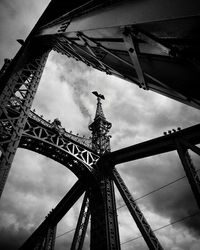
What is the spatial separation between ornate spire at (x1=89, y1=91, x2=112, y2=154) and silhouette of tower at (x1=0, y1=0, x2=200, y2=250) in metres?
0.08

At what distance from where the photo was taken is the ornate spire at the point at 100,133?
1232 cm

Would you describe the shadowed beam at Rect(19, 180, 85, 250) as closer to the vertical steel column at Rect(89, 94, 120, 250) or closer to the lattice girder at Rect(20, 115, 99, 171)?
the vertical steel column at Rect(89, 94, 120, 250)

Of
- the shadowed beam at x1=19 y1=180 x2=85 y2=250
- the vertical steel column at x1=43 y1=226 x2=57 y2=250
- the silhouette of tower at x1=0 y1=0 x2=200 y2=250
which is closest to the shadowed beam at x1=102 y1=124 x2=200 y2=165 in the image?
the silhouette of tower at x1=0 y1=0 x2=200 y2=250

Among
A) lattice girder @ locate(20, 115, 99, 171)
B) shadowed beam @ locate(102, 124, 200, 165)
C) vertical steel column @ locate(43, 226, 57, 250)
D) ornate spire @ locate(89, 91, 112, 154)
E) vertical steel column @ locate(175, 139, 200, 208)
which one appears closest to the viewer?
vertical steel column @ locate(175, 139, 200, 208)

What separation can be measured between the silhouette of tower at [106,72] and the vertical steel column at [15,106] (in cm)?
2

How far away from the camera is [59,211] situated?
11930 millimetres

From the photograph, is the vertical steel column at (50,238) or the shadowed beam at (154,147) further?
the vertical steel column at (50,238)

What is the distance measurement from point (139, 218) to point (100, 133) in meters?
6.30

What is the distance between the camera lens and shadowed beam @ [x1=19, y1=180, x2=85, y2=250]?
11.1 meters

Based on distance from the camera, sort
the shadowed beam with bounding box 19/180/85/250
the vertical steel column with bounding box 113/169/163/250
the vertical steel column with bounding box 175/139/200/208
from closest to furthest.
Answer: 1. the vertical steel column with bounding box 175/139/200/208
2. the vertical steel column with bounding box 113/169/163/250
3. the shadowed beam with bounding box 19/180/85/250

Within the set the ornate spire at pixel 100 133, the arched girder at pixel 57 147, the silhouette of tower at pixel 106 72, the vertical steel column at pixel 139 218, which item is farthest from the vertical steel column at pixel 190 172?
the ornate spire at pixel 100 133

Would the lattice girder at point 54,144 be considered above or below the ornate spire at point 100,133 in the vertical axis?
below

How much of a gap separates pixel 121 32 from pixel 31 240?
14889 millimetres

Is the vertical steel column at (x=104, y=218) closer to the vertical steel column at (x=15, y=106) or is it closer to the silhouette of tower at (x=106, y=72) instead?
the silhouette of tower at (x=106, y=72)
